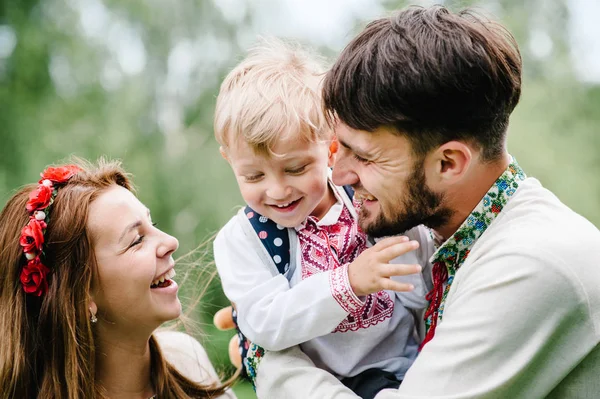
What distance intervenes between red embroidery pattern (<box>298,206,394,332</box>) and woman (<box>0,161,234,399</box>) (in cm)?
54

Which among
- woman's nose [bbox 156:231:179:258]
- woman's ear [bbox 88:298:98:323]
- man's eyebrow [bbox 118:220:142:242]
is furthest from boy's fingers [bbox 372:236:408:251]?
woman's ear [bbox 88:298:98:323]

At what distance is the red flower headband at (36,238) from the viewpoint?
2317 mm

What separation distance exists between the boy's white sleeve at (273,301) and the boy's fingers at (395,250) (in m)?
0.21

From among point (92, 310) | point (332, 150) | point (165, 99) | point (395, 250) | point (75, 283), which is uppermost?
point (165, 99)

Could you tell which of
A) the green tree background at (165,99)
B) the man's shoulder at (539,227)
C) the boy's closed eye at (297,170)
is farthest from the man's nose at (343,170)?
the green tree background at (165,99)

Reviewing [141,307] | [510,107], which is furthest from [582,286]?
[141,307]

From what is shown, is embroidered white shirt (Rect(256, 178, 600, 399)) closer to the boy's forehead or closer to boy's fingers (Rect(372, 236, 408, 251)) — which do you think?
boy's fingers (Rect(372, 236, 408, 251))

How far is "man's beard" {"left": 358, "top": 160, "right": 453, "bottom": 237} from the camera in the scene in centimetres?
221

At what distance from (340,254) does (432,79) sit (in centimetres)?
70

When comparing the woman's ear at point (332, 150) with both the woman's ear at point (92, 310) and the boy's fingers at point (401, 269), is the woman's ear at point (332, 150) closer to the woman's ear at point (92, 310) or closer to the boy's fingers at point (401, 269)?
the boy's fingers at point (401, 269)

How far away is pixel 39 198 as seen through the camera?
2.39 metres

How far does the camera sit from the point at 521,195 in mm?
2080

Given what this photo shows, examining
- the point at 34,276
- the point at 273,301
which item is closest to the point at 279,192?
the point at 273,301

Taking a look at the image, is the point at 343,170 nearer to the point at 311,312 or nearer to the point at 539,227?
the point at 311,312
